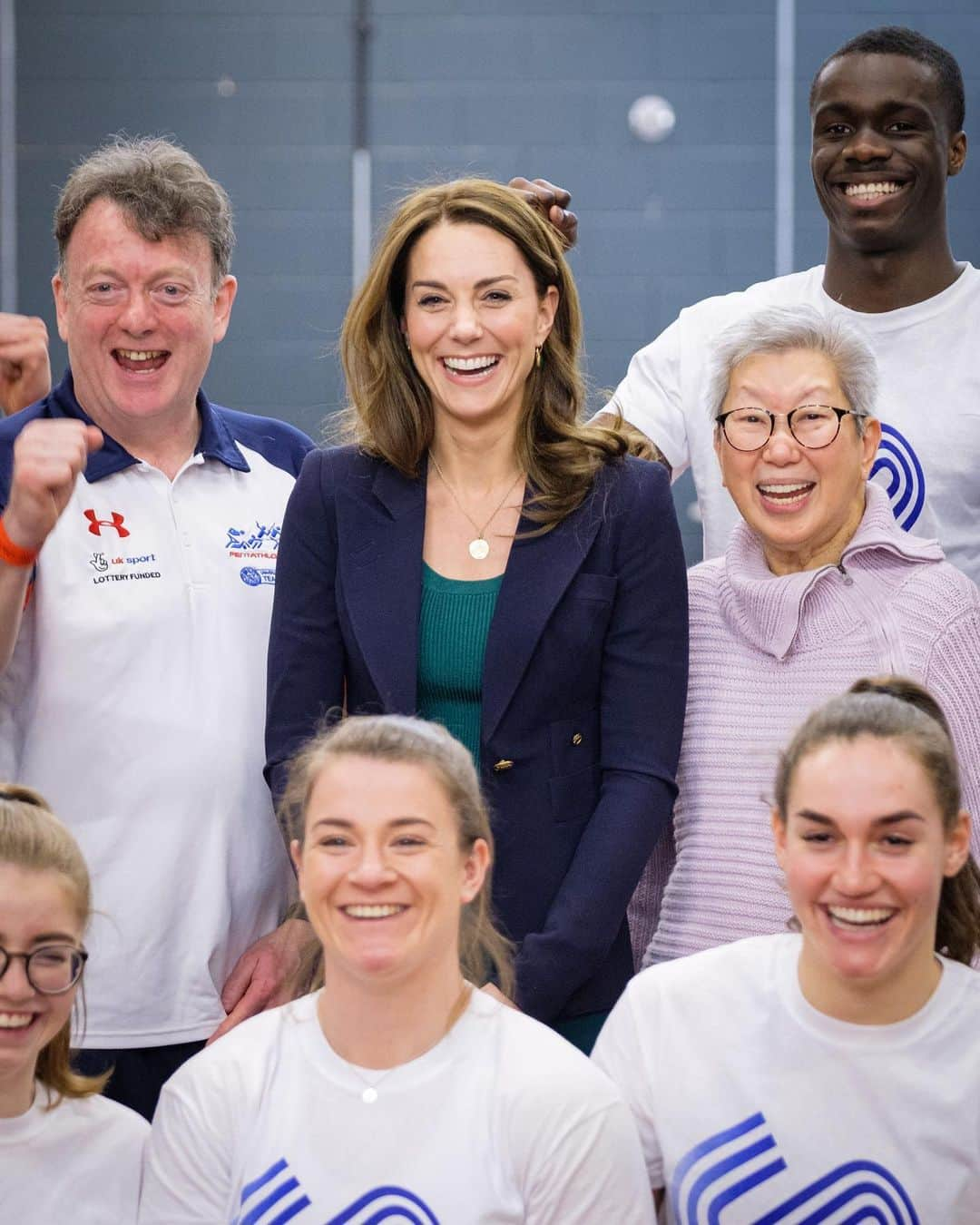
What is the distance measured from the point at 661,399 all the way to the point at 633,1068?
1.22 meters

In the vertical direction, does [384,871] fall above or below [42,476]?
below

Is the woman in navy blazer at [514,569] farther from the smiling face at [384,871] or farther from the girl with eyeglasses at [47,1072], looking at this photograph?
the girl with eyeglasses at [47,1072]

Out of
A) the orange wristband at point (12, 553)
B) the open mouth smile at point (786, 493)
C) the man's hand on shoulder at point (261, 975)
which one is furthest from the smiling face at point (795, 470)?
the orange wristband at point (12, 553)

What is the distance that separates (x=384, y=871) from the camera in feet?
6.20

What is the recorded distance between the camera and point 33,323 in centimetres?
270

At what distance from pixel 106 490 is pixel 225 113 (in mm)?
2357

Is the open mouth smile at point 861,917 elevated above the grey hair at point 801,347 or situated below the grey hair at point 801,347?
below

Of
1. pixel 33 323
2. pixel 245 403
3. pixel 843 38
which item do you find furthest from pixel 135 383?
pixel 843 38

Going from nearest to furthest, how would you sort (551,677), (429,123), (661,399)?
(551,677) → (661,399) → (429,123)

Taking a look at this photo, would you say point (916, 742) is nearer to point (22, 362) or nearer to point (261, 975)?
point (261, 975)

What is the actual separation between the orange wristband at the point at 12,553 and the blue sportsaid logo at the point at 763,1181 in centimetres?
104

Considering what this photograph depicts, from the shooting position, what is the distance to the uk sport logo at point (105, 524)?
7.86 feet

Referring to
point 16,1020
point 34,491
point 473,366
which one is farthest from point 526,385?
point 16,1020

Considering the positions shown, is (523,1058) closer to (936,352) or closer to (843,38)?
(936,352)
